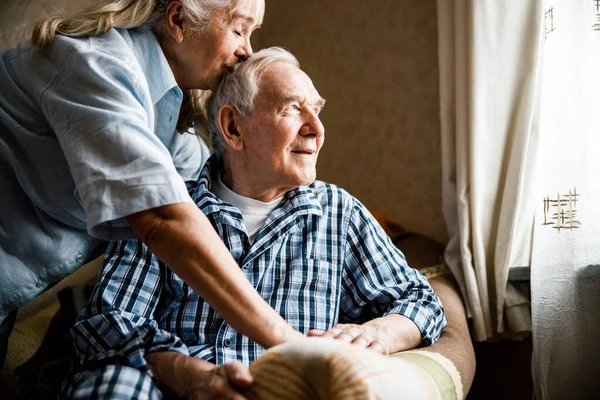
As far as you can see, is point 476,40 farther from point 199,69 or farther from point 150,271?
point 150,271

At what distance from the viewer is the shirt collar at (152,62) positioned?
1.59 metres

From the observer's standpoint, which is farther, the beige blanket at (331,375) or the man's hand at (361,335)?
the man's hand at (361,335)

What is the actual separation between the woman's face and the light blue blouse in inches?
2.9

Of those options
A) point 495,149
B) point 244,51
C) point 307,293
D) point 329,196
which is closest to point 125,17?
point 244,51

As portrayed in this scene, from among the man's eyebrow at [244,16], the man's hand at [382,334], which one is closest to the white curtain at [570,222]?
the man's hand at [382,334]

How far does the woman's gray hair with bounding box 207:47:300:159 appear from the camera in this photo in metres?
1.72

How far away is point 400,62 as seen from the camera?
2549mm

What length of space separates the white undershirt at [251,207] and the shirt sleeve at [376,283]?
0.75ft

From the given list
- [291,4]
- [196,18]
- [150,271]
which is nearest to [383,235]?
[150,271]

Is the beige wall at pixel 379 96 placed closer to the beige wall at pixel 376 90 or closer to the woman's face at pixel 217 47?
the beige wall at pixel 376 90

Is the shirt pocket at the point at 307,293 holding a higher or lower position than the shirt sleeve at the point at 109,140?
lower

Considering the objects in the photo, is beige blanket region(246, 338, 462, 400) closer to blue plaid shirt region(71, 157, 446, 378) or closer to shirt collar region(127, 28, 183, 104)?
blue plaid shirt region(71, 157, 446, 378)

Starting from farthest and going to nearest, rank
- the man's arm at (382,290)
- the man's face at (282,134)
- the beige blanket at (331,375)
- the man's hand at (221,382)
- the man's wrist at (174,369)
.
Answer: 1. the man's face at (282,134)
2. the man's arm at (382,290)
3. the man's wrist at (174,369)
4. the man's hand at (221,382)
5. the beige blanket at (331,375)

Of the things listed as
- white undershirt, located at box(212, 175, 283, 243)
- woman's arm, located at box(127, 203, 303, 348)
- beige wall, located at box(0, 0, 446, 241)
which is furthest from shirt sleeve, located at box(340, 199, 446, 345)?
beige wall, located at box(0, 0, 446, 241)
